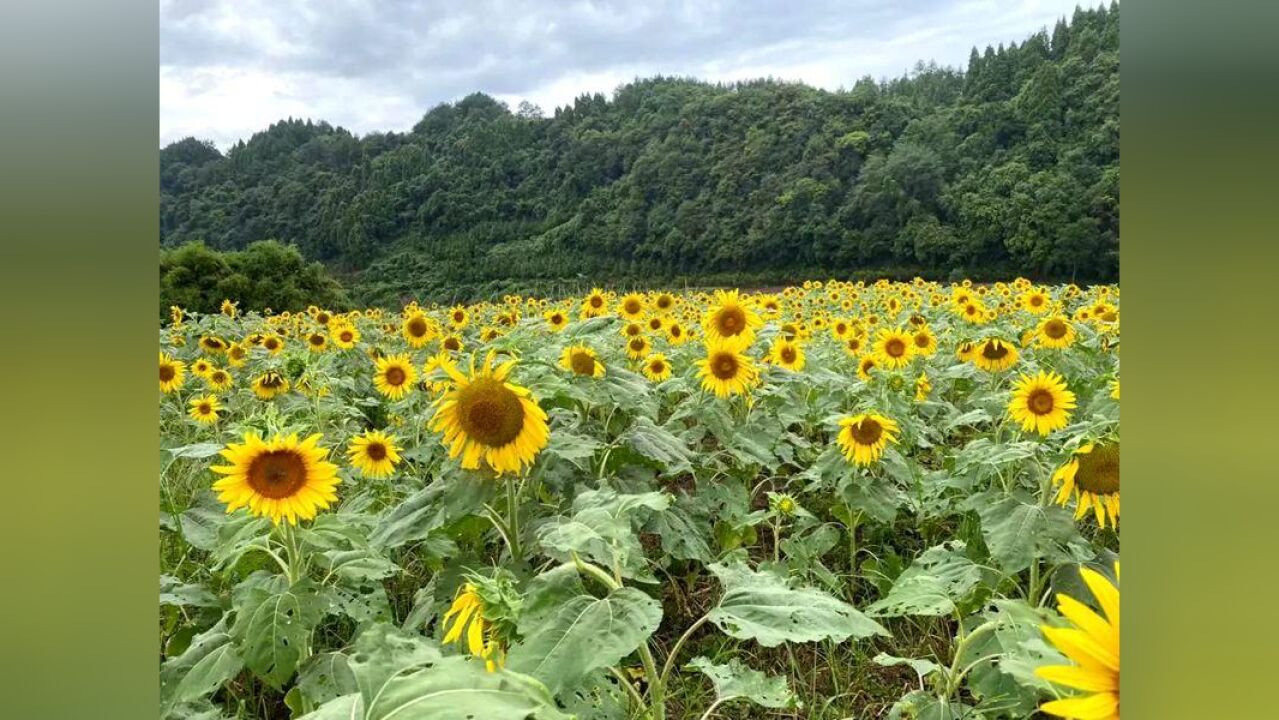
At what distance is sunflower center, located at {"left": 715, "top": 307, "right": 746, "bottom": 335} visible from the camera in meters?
2.67

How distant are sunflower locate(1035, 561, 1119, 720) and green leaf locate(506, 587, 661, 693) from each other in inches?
17.1

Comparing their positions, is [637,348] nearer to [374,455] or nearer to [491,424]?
[374,455]

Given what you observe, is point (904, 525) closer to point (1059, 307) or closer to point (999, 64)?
point (1059, 307)

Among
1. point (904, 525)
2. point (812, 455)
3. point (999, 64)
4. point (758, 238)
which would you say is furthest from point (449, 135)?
point (758, 238)

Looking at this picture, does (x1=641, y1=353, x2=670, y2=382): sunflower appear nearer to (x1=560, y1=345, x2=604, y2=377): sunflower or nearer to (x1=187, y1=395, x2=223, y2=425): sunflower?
(x1=560, y1=345, x2=604, y2=377): sunflower

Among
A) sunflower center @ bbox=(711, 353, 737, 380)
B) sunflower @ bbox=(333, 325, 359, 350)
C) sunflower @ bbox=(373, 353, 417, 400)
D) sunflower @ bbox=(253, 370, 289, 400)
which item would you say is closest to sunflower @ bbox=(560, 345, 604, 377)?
sunflower center @ bbox=(711, 353, 737, 380)

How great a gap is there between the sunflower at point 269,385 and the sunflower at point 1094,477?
264 cm

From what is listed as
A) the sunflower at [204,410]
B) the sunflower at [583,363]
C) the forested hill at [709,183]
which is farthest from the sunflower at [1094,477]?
the sunflower at [204,410]

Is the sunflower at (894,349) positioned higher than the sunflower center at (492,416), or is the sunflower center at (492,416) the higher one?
the sunflower at (894,349)

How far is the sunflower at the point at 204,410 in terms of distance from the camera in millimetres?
2557

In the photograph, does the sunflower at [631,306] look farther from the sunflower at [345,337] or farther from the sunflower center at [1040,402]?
the sunflower center at [1040,402]

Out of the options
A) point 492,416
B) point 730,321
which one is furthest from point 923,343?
point 492,416

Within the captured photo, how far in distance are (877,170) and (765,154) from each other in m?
1.43
